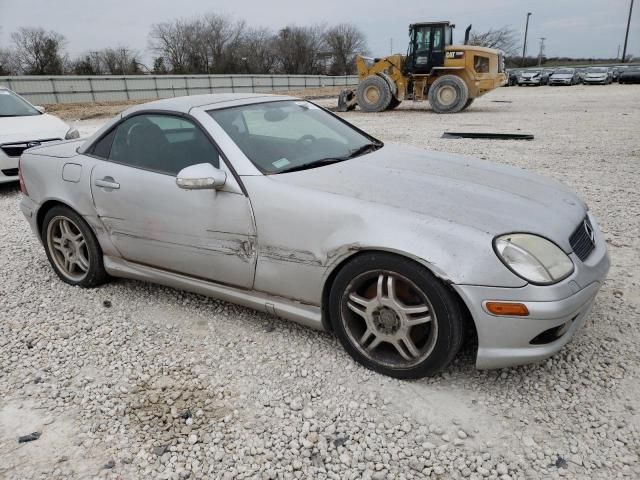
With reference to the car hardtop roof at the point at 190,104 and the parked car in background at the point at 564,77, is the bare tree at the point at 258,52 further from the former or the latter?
the car hardtop roof at the point at 190,104

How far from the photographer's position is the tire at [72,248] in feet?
11.8

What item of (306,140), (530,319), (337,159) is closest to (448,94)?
(306,140)

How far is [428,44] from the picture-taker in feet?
53.9

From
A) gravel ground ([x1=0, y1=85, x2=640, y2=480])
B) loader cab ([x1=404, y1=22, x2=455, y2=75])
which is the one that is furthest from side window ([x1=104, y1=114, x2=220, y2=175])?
loader cab ([x1=404, y1=22, x2=455, y2=75])

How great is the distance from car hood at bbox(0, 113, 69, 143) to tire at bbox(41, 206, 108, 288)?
383cm

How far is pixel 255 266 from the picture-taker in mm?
2781

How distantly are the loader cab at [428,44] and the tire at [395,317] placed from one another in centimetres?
1574

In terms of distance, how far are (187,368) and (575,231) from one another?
220 centimetres

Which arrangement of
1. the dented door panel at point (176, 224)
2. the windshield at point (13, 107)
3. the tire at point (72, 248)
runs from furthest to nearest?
→ the windshield at point (13, 107) → the tire at point (72, 248) → the dented door panel at point (176, 224)

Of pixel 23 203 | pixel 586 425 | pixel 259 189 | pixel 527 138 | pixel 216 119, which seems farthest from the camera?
pixel 527 138

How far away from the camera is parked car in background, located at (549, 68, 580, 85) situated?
1378 inches

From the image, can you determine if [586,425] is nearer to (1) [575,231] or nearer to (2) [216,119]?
(1) [575,231]

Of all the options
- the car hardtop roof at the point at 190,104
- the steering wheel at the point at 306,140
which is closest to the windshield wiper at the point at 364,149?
the steering wheel at the point at 306,140

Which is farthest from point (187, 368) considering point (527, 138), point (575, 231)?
point (527, 138)
